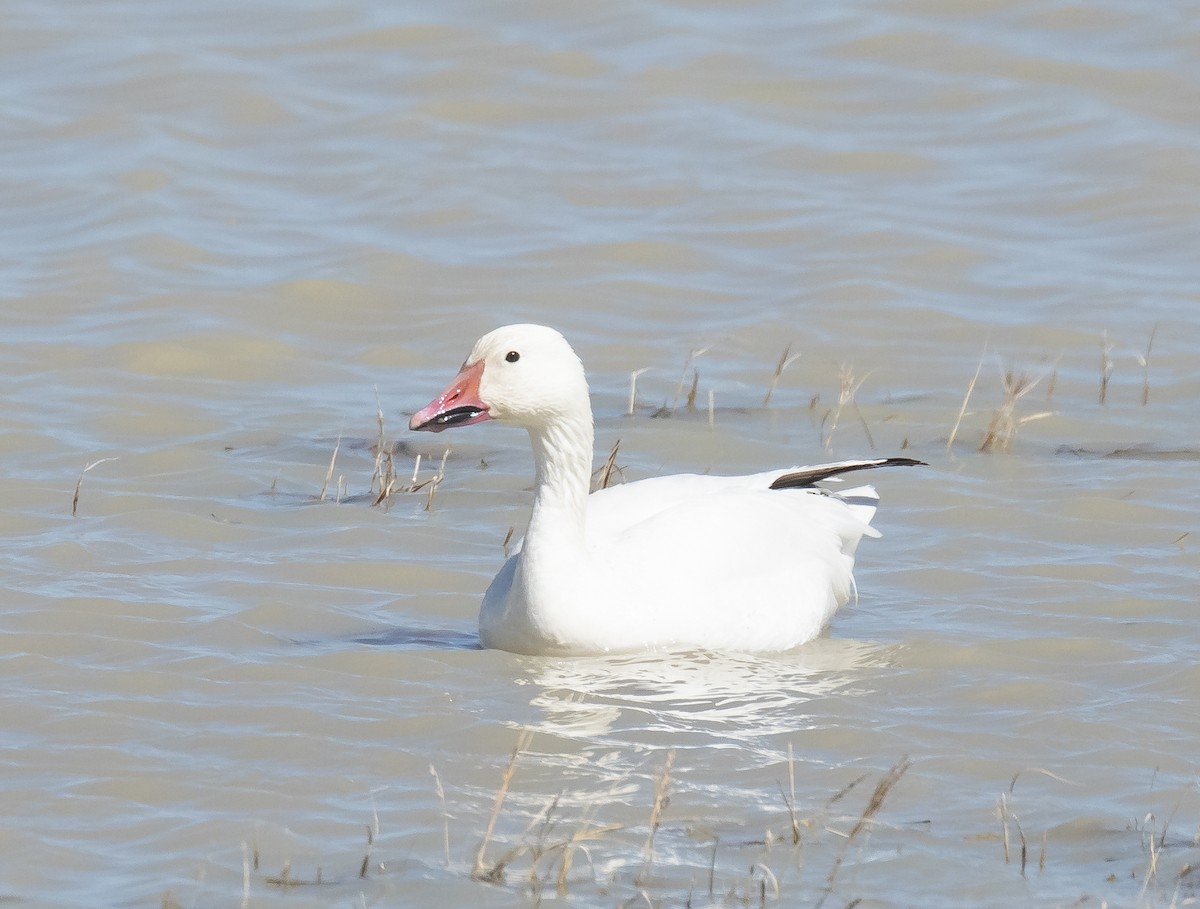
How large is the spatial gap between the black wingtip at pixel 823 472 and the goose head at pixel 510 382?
41.2 inches

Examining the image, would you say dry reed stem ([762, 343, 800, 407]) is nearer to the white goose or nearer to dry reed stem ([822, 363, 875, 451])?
dry reed stem ([822, 363, 875, 451])

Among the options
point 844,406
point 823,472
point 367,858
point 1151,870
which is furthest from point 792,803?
point 844,406

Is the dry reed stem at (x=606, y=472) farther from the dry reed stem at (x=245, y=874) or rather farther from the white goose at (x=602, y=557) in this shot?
the dry reed stem at (x=245, y=874)

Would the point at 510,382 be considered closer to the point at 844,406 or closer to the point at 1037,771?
the point at 1037,771

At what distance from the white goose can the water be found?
0.13m

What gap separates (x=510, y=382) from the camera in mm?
6312

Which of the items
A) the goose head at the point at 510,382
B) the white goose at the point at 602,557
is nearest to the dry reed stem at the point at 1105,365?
the white goose at the point at 602,557

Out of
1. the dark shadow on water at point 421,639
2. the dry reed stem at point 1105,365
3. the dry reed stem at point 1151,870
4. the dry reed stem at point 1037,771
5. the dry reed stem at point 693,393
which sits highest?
the dry reed stem at point 1105,365

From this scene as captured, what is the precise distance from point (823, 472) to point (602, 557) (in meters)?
1.08

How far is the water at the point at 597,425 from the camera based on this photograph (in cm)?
485

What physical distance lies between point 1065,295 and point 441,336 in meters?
3.42

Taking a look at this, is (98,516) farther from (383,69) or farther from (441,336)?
(383,69)

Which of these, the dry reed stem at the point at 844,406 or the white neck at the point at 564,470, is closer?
the white neck at the point at 564,470

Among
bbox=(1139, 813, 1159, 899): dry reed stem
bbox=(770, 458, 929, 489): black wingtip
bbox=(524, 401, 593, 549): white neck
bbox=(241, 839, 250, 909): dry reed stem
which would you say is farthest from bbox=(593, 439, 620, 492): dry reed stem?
bbox=(1139, 813, 1159, 899): dry reed stem
